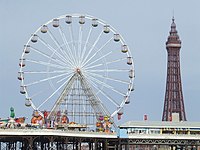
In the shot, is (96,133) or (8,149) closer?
(96,133)

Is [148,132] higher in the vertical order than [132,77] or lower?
lower

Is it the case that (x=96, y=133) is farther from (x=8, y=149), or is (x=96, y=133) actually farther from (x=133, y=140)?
(x=8, y=149)

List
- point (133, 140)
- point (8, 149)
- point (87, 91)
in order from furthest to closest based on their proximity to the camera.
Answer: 1. point (8, 149)
2. point (133, 140)
3. point (87, 91)

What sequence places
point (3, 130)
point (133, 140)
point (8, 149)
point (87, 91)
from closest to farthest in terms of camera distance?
point (3, 130) → point (87, 91) → point (133, 140) → point (8, 149)

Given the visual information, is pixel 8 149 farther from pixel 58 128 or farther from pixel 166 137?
pixel 166 137

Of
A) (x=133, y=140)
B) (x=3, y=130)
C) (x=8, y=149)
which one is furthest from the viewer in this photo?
(x=8, y=149)

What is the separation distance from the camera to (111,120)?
399ft

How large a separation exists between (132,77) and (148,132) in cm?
1098

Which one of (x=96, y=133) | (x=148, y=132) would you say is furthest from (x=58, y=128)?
(x=148, y=132)

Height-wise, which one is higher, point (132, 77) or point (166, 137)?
point (132, 77)

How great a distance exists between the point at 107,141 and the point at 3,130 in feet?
73.9

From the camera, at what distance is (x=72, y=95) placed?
117 metres

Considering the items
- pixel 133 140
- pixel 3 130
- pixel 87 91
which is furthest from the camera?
pixel 133 140

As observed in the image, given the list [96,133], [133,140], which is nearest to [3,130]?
[96,133]
